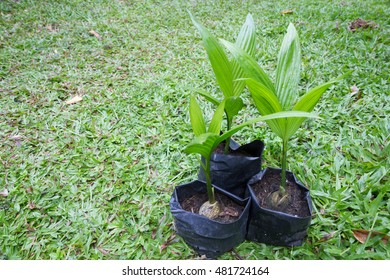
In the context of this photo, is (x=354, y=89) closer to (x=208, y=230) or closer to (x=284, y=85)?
(x=284, y=85)

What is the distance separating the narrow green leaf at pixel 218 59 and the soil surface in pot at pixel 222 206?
17.4 inches

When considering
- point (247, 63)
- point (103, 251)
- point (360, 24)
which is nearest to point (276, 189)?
point (247, 63)

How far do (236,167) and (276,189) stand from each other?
0.63 feet

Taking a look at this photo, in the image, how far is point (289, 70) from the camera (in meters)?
1.06

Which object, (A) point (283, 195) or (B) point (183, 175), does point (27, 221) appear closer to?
(B) point (183, 175)

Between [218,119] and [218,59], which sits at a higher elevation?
[218,59]

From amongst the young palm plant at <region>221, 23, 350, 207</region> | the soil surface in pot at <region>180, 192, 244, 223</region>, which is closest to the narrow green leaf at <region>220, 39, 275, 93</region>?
the young palm plant at <region>221, 23, 350, 207</region>

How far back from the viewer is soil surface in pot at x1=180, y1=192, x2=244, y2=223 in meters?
1.25

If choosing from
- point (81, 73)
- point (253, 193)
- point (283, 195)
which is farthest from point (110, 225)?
point (81, 73)

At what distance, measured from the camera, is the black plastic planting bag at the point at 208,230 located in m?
1.16

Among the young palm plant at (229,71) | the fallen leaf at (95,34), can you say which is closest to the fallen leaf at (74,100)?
the fallen leaf at (95,34)

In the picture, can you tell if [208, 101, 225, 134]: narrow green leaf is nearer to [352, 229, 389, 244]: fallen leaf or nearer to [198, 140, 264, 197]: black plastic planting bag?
[198, 140, 264, 197]: black plastic planting bag

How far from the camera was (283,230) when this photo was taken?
121 cm

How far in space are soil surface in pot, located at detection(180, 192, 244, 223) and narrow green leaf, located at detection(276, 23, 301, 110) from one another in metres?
0.48
